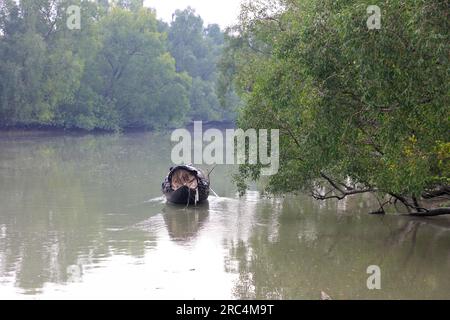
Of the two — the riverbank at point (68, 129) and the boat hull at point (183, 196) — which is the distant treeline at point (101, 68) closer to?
the riverbank at point (68, 129)

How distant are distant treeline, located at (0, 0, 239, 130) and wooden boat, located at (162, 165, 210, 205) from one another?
17816 mm

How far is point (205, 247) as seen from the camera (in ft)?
48.0

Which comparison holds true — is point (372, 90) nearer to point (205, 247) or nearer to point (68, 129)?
point (205, 247)

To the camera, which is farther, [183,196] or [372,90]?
[183,196]

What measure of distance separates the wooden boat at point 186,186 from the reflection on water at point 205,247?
352 mm

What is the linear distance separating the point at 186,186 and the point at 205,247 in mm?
5742

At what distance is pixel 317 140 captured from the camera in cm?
1177

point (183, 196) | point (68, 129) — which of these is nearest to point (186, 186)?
point (183, 196)

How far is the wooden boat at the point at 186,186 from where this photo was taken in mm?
20297

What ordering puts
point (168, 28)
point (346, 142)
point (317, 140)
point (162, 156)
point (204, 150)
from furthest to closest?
point (168, 28), point (204, 150), point (162, 156), point (346, 142), point (317, 140)

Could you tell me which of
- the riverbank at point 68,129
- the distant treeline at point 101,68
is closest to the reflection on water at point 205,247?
the distant treeline at point 101,68

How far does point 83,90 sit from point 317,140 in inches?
Answer: 1822

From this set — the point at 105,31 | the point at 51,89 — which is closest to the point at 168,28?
the point at 105,31

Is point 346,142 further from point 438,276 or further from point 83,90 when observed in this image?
point 83,90
